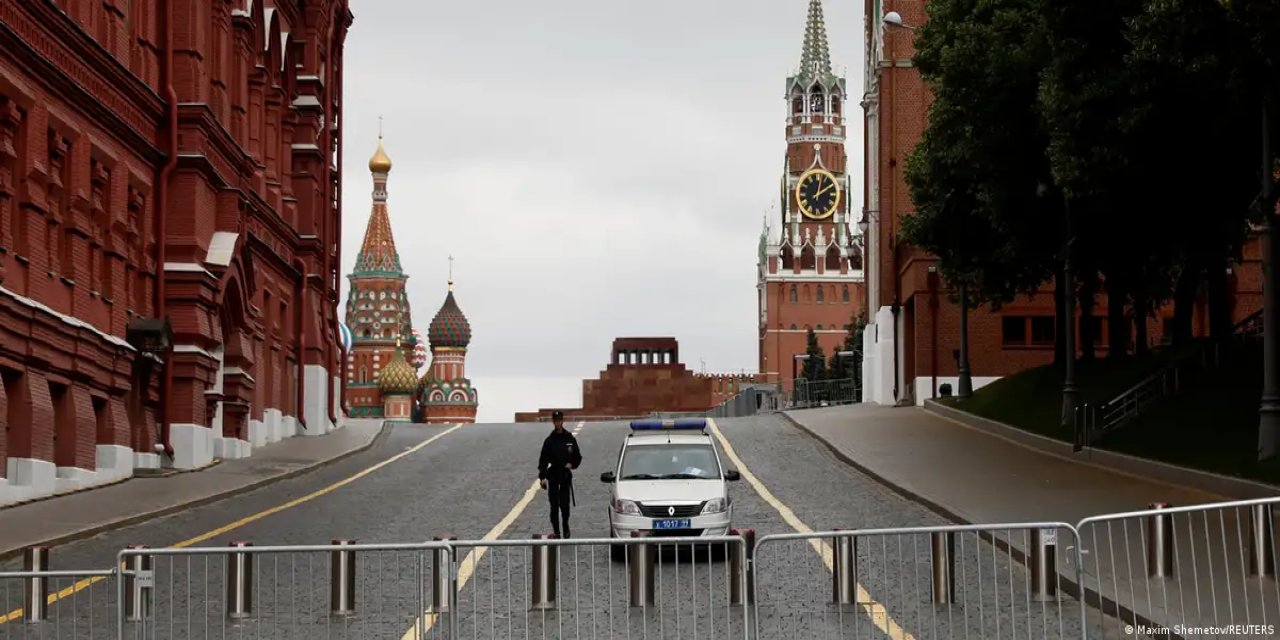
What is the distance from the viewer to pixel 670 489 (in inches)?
928

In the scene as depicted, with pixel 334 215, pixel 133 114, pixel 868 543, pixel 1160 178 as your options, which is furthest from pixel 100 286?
pixel 334 215

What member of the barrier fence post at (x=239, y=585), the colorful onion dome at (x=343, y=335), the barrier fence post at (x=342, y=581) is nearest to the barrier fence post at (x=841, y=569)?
the barrier fence post at (x=342, y=581)

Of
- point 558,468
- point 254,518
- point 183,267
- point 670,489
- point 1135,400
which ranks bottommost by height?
point 254,518

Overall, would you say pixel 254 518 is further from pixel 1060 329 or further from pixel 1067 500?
pixel 1060 329

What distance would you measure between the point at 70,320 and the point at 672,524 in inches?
564

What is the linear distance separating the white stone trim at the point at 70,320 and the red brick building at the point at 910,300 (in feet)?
104

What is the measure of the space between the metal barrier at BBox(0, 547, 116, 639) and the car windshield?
886 cm

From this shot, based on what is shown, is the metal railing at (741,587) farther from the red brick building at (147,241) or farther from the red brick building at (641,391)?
the red brick building at (641,391)

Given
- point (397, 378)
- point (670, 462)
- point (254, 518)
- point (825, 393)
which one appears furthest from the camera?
point (397, 378)

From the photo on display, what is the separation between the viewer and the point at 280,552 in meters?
14.8

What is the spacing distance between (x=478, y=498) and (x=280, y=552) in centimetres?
1905

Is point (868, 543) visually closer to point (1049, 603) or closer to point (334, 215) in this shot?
point (1049, 603)

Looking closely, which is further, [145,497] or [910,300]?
[910,300]

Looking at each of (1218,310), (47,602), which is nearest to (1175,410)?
(1218,310)
